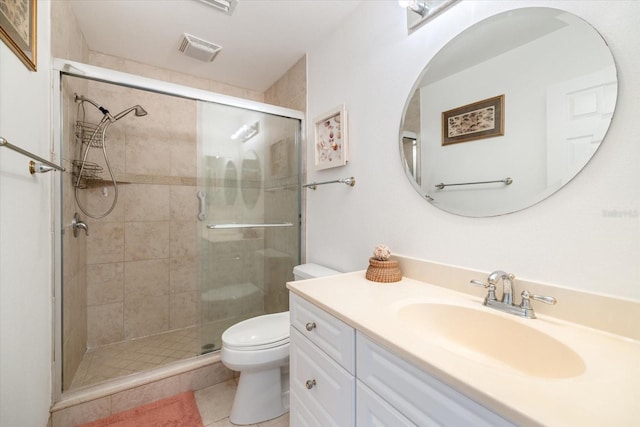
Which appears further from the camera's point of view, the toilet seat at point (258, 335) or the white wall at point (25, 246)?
the toilet seat at point (258, 335)

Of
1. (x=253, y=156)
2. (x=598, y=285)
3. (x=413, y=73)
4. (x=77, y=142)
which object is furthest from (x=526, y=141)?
(x=77, y=142)

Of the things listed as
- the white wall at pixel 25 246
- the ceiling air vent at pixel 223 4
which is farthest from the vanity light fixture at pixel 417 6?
the white wall at pixel 25 246

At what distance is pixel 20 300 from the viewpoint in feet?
3.10

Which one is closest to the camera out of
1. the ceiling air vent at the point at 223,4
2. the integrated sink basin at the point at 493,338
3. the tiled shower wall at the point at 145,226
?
the integrated sink basin at the point at 493,338

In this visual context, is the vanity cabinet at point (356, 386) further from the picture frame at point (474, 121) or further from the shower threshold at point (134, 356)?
the shower threshold at point (134, 356)

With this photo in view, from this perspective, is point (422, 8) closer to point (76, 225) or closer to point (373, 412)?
point (373, 412)

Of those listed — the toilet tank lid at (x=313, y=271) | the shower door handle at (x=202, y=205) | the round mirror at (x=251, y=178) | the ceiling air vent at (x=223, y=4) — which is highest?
the ceiling air vent at (x=223, y=4)

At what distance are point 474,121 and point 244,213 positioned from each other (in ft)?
4.82

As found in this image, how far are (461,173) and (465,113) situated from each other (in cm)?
24

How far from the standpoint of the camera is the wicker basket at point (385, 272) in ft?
3.77

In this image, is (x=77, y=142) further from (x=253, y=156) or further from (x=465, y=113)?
(x=465, y=113)

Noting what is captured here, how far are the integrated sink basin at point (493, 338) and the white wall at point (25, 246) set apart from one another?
128 cm

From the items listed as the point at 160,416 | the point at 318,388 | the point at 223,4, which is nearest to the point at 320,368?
the point at 318,388

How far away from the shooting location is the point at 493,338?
81cm
